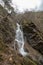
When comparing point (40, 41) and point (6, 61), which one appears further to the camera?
point (40, 41)

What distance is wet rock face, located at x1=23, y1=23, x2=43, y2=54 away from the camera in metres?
39.1

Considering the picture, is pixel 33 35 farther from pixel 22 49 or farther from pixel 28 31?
pixel 22 49

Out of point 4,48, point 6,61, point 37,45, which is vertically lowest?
point 6,61

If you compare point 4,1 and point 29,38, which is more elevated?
point 4,1

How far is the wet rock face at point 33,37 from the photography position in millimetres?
39088

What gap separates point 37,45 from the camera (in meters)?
39.2

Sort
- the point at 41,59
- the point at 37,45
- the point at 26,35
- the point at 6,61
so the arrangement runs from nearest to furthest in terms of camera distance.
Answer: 1. the point at 6,61
2. the point at 41,59
3. the point at 37,45
4. the point at 26,35

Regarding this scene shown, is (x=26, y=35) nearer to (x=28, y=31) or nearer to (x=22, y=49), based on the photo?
(x=28, y=31)

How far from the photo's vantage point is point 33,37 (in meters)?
41.1

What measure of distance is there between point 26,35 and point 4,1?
29855 millimetres

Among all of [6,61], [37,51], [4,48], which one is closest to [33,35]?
[37,51]

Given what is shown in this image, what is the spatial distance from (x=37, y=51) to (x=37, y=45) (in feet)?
4.83

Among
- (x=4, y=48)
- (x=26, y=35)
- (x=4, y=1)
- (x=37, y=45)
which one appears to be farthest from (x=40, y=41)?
(x=4, y=1)

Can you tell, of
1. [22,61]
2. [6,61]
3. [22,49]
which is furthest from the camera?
[22,49]
